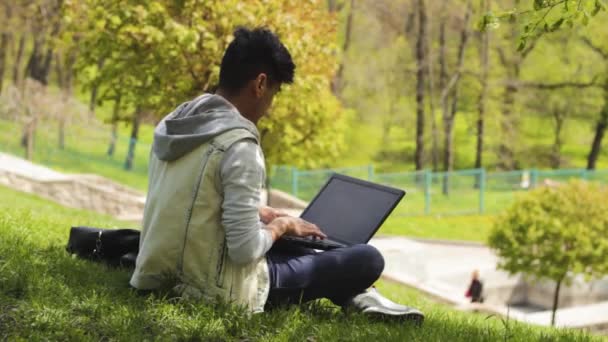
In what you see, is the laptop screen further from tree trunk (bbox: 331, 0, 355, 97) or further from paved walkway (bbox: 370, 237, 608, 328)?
tree trunk (bbox: 331, 0, 355, 97)

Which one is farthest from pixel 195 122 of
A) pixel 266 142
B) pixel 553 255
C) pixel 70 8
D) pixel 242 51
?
pixel 553 255

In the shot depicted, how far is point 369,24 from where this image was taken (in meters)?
43.6

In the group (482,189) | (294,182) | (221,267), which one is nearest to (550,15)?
(221,267)

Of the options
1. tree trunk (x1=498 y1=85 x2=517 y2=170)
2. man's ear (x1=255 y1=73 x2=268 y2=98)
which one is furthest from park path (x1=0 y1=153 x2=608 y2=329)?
tree trunk (x1=498 y1=85 x2=517 y2=170)

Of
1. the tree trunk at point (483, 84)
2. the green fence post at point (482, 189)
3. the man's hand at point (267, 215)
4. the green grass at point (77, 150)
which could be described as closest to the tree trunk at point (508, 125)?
the tree trunk at point (483, 84)

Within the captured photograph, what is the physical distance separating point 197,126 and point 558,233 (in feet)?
43.3

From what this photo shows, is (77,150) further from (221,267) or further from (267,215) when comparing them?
(221,267)

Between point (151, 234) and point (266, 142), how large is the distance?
37.9 ft

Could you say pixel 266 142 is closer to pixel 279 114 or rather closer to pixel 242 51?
pixel 279 114

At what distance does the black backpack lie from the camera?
17.5ft

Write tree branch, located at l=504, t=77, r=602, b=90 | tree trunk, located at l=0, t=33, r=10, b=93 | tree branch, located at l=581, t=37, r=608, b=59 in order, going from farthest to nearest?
tree branch, located at l=504, t=77, r=602, b=90
tree branch, located at l=581, t=37, r=608, b=59
tree trunk, located at l=0, t=33, r=10, b=93

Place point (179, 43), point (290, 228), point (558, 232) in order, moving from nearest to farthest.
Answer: point (290, 228)
point (179, 43)
point (558, 232)

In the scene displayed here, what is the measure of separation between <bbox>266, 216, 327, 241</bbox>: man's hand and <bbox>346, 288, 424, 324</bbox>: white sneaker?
43 centimetres

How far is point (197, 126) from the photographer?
166 inches
